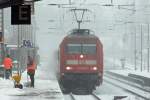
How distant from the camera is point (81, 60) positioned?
1146 inches

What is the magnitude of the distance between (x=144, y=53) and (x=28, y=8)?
85709 mm

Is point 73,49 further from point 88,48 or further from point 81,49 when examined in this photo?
point 88,48

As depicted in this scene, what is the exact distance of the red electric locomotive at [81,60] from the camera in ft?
94.0

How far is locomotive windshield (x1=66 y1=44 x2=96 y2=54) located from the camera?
95.7 ft

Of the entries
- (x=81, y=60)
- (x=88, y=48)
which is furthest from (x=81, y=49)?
(x=81, y=60)

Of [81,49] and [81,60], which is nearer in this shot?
[81,60]

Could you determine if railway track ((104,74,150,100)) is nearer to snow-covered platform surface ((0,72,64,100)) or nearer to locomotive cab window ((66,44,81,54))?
locomotive cab window ((66,44,81,54))

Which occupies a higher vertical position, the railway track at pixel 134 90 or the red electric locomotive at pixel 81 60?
the red electric locomotive at pixel 81 60

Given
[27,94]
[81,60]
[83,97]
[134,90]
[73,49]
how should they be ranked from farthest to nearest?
1. [134,90]
2. [83,97]
3. [73,49]
4. [81,60]
5. [27,94]

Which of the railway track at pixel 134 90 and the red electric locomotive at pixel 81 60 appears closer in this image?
the red electric locomotive at pixel 81 60

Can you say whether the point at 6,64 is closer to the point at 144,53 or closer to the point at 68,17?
the point at 68,17

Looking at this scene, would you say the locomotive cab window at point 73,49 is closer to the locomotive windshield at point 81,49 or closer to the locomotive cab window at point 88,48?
the locomotive windshield at point 81,49

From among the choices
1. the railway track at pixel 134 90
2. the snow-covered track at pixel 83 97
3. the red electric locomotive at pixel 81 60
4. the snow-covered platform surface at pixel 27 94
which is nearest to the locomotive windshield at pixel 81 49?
the red electric locomotive at pixel 81 60

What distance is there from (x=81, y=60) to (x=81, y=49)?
66 centimetres
